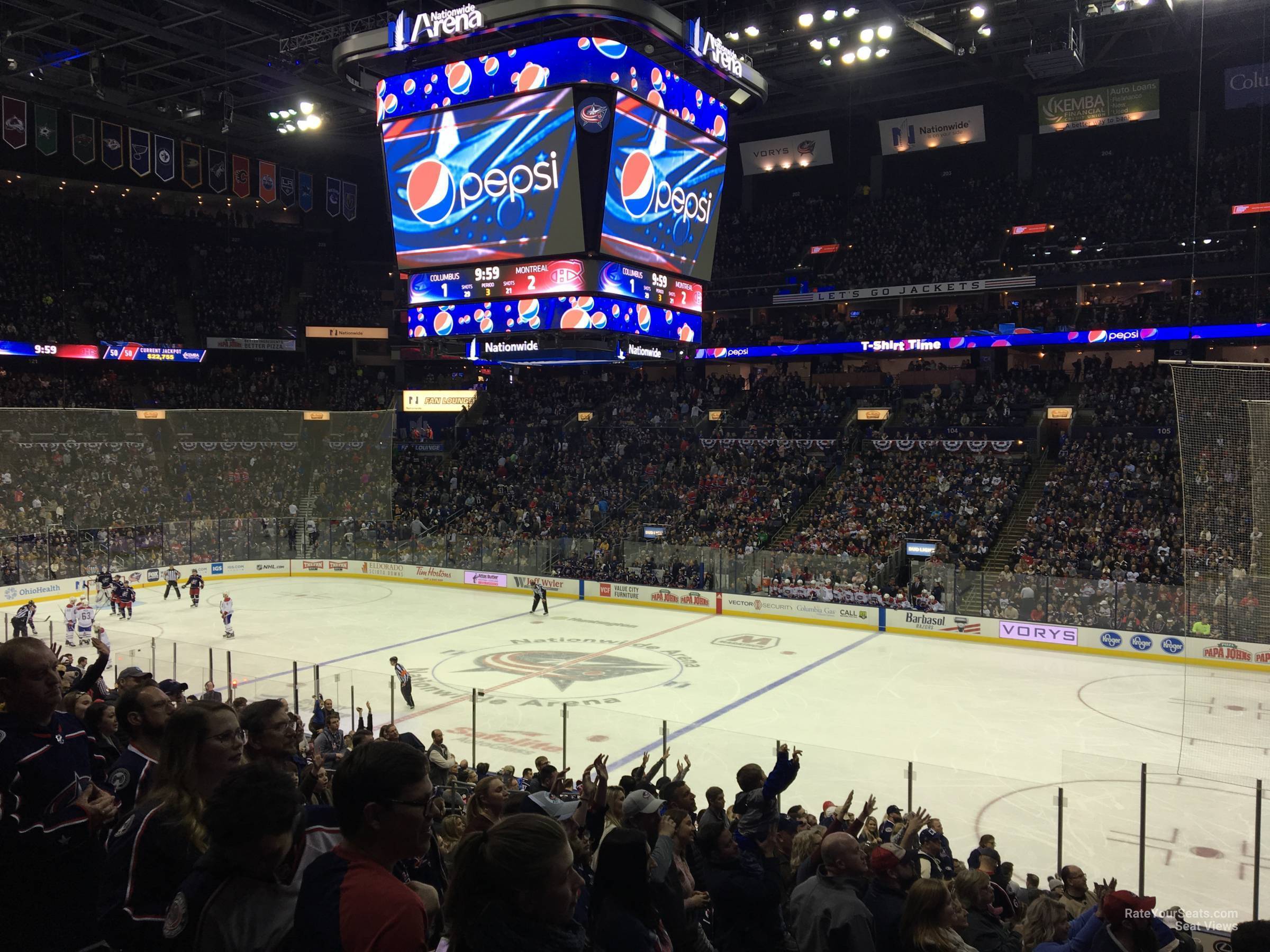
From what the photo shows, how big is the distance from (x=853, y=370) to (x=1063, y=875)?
1465 inches

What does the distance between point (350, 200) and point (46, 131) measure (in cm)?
1387

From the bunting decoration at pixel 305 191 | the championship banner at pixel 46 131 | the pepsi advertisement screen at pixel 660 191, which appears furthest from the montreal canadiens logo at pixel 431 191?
the bunting decoration at pixel 305 191

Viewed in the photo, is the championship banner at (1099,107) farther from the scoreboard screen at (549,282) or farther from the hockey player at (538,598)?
the hockey player at (538,598)

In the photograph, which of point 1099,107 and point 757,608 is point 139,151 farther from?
point 1099,107

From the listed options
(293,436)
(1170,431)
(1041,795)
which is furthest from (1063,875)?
(293,436)

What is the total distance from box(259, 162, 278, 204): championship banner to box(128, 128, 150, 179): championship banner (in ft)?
18.7

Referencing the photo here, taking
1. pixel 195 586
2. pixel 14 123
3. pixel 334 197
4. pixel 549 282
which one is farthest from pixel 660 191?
pixel 334 197

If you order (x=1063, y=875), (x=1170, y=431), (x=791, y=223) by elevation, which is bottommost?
(x=1063, y=875)

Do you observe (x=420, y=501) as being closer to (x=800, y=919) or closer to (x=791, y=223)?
(x=791, y=223)

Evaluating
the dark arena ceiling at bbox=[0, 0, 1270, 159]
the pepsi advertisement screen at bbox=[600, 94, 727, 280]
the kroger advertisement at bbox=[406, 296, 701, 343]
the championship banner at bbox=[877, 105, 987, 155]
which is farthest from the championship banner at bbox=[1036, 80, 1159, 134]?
the kroger advertisement at bbox=[406, 296, 701, 343]

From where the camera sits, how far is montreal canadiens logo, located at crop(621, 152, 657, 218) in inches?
680

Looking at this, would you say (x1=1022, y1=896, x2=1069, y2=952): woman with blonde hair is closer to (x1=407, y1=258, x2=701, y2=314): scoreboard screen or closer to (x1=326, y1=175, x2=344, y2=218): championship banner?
Result: (x1=407, y1=258, x2=701, y2=314): scoreboard screen

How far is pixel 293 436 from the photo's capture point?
33.9 m

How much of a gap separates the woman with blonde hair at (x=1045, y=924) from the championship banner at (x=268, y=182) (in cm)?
4415
